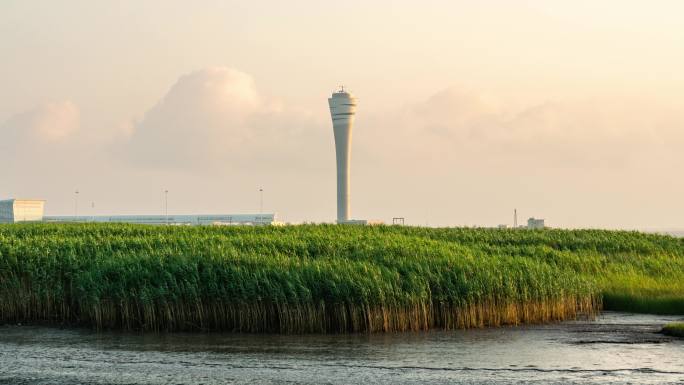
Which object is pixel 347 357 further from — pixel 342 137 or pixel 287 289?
→ pixel 342 137

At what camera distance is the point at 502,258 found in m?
40.9

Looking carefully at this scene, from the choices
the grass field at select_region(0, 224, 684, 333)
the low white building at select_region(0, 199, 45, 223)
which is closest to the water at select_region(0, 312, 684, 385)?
the grass field at select_region(0, 224, 684, 333)

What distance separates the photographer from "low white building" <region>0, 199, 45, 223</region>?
561ft

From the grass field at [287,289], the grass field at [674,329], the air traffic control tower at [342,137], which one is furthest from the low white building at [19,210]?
the grass field at [674,329]

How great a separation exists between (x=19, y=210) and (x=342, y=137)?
64.9 m

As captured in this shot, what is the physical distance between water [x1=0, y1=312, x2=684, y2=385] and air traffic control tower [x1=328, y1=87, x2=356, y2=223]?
15555 cm

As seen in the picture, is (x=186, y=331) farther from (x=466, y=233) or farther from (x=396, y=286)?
(x=466, y=233)

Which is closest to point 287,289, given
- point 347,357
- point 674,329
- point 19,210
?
point 347,357

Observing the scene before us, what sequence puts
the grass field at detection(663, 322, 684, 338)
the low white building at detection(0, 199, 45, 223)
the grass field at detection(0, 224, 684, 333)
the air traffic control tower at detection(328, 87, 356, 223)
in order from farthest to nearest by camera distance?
1. the air traffic control tower at detection(328, 87, 356, 223)
2. the low white building at detection(0, 199, 45, 223)
3. the grass field at detection(0, 224, 684, 333)
4. the grass field at detection(663, 322, 684, 338)

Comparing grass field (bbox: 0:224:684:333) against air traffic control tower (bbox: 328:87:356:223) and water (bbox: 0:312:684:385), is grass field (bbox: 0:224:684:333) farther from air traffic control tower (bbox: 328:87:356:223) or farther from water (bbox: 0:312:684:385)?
air traffic control tower (bbox: 328:87:356:223)

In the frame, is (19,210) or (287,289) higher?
(19,210)

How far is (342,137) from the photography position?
7461 inches

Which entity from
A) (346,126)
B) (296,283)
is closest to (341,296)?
(296,283)

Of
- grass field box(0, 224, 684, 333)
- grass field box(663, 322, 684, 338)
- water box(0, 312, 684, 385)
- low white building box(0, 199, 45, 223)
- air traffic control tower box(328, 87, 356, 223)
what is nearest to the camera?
water box(0, 312, 684, 385)
